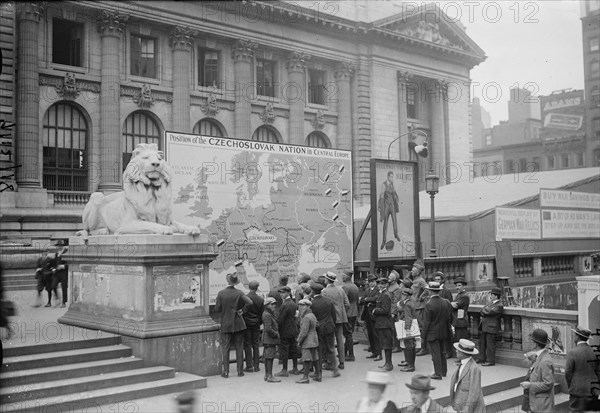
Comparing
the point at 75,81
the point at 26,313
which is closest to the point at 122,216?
the point at 26,313

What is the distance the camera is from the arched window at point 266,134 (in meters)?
39.6

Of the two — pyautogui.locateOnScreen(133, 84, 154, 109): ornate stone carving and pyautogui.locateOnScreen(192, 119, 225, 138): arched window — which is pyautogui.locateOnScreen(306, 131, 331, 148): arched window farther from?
pyautogui.locateOnScreen(133, 84, 154, 109): ornate stone carving

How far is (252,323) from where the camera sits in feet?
40.5

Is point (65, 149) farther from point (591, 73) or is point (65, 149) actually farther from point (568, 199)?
point (591, 73)

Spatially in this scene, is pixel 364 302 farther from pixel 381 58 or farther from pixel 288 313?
pixel 381 58

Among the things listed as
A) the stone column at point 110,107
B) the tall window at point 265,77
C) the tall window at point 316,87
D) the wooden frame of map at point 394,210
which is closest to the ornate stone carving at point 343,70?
the tall window at point 316,87

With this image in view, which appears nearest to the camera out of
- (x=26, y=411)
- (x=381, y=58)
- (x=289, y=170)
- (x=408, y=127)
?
(x=26, y=411)

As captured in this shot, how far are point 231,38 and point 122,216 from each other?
2728cm

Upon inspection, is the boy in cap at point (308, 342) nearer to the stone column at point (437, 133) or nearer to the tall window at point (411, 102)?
the tall window at point (411, 102)

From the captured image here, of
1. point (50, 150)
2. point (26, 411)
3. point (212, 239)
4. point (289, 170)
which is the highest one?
point (50, 150)

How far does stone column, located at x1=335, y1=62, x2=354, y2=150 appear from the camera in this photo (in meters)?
43.2

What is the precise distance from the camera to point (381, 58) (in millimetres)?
44500

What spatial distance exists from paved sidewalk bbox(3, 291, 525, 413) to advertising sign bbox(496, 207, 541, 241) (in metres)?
11.8

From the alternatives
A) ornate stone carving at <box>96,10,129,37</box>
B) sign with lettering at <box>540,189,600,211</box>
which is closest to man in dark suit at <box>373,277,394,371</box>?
sign with lettering at <box>540,189,600,211</box>
